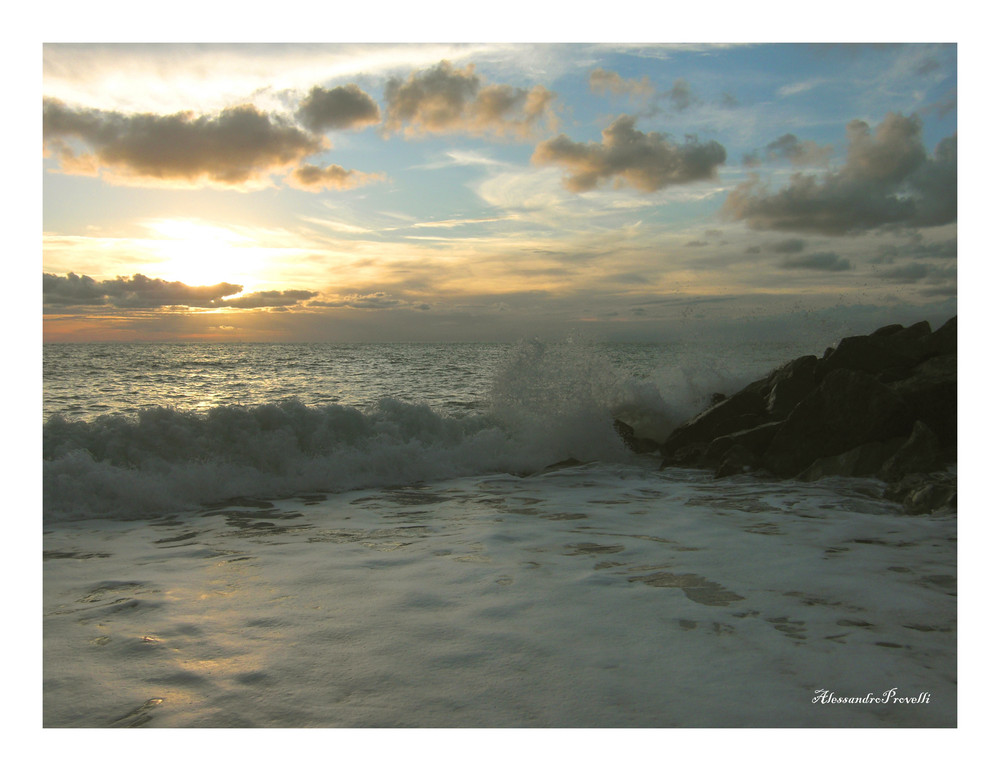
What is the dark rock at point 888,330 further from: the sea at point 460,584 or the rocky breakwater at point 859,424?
the sea at point 460,584

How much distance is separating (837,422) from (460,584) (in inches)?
206

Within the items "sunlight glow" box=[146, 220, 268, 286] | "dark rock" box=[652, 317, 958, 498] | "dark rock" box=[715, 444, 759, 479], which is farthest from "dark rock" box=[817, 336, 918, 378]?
"sunlight glow" box=[146, 220, 268, 286]

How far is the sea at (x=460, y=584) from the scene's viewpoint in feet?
8.48

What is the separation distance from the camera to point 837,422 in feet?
22.7

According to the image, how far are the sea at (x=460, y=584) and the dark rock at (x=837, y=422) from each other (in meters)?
0.57

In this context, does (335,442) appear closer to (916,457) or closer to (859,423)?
(859,423)

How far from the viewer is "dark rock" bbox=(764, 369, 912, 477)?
22.0 feet

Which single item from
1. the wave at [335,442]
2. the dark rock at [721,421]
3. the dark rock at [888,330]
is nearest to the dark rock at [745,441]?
the dark rock at [721,421]

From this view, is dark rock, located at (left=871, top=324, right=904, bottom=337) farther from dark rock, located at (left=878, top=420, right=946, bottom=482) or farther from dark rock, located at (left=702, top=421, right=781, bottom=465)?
dark rock, located at (left=878, top=420, right=946, bottom=482)

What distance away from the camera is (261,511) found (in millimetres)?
6164

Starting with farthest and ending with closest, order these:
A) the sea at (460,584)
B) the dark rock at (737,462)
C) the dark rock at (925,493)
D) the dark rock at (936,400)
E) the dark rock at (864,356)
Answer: the dark rock at (864,356), the dark rock at (737,462), the dark rock at (936,400), the dark rock at (925,493), the sea at (460,584)

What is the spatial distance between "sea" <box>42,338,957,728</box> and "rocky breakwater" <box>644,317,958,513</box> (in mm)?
445

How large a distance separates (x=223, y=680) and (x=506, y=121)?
588 centimetres
